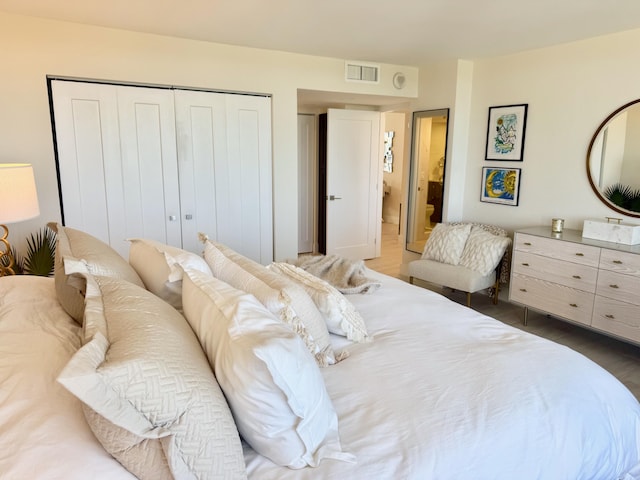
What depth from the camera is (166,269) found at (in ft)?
5.78

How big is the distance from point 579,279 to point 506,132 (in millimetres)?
1619

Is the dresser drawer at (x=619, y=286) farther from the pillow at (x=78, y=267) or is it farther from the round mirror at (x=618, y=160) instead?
the pillow at (x=78, y=267)

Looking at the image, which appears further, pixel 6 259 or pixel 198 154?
pixel 198 154

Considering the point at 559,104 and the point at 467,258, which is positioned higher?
the point at 559,104

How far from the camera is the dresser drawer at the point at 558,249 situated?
318 centimetres

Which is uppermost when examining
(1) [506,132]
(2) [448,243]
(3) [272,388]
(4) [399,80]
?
(4) [399,80]

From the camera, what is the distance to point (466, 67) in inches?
173

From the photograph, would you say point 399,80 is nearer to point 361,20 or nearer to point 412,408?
point 361,20

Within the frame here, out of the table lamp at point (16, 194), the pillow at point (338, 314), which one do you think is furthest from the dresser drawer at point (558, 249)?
the table lamp at point (16, 194)

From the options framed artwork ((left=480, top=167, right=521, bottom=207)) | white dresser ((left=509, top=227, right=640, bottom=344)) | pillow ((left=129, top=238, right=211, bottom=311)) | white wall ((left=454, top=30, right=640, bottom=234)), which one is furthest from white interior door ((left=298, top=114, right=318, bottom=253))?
pillow ((left=129, top=238, right=211, bottom=311))

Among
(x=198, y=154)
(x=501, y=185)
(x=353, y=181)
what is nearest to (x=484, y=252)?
(x=501, y=185)

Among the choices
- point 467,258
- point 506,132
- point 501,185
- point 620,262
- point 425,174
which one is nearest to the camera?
point 620,262

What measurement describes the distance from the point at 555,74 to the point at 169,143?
3.35 metres

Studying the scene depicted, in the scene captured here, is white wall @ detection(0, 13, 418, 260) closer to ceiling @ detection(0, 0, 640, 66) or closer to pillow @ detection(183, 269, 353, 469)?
ceiling @ detection(0, 0, 640, 66)
